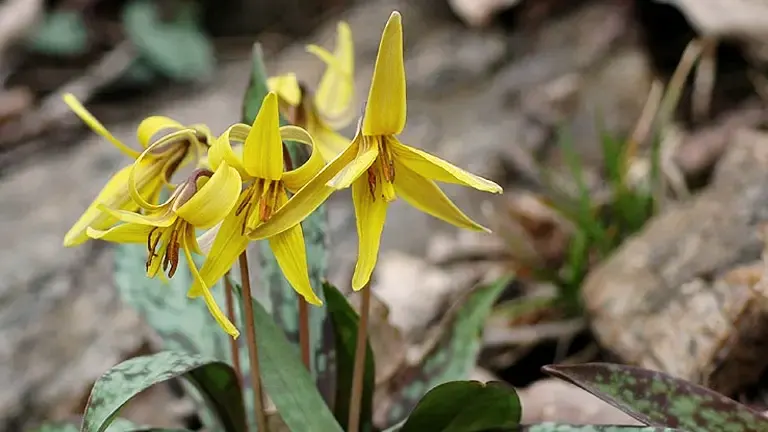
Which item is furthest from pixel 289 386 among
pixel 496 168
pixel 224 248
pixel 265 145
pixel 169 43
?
pixel 169 43

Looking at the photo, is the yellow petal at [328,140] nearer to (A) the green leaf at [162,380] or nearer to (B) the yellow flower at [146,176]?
(B) the yellow flower at [146,176]

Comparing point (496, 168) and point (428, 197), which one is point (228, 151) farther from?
point (496, 168)

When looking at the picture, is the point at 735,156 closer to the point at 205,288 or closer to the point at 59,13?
the point at 205,288

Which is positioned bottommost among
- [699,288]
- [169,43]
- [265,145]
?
[699,288]

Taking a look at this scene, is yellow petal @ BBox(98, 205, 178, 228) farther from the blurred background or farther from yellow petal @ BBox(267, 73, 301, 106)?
the blurred background

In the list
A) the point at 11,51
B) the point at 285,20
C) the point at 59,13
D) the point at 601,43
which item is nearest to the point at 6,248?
the point at 11,51

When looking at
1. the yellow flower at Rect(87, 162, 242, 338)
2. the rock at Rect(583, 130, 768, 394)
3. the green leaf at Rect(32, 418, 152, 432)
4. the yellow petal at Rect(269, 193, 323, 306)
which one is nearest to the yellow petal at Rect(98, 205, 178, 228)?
the yellow flower at Rect(87, 162, 242, 338)
